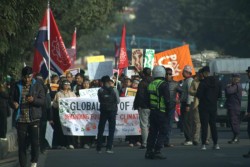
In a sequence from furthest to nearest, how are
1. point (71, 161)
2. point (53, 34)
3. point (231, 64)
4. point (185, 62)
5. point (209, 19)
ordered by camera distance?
point (209, 19), point (231, 64), point (185, 62), point (53, 34), point (71, 161)

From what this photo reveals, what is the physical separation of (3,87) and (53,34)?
2696 mm

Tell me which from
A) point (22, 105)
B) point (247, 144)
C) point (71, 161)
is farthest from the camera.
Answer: point (247, 144)

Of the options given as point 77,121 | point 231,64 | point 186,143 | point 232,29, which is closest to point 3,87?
point 77,121

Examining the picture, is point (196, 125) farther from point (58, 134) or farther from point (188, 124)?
point (58, 134)

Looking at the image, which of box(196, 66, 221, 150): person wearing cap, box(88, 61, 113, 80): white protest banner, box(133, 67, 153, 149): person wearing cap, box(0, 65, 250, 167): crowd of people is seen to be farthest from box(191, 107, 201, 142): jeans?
box(88, 61, 113, 80): white protest banner

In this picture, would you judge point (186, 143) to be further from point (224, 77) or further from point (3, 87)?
point (224, 77)

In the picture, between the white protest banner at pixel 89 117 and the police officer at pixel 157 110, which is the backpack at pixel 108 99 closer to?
the white protest banner at pixel 89 117

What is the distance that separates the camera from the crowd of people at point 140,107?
17.1 m

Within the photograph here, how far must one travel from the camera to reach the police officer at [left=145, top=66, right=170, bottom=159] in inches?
766

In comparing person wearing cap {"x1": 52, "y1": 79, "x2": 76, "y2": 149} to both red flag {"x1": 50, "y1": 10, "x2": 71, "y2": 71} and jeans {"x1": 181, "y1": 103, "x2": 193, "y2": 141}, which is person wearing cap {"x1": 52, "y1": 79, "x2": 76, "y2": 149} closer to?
red flag {"x1": 50, "y1": 10, "x2": 71, "y2": 71}

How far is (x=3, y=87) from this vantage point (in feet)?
81.0

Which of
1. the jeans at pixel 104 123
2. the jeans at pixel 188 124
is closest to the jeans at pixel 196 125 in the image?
the jeans at pixel 188 124

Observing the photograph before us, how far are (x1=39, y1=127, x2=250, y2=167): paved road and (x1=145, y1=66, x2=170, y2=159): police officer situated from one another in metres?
0.31

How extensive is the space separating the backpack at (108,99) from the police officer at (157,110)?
2896 mm
